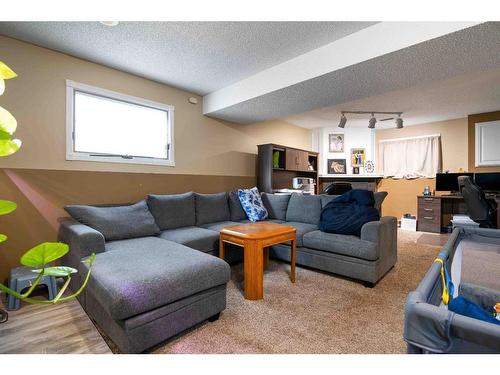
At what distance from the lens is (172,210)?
310 centimetres

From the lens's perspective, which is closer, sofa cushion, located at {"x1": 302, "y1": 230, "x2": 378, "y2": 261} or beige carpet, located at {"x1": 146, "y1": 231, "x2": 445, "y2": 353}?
beige carpet, located at {"x1": 146, "y1": 231, "x2": 445, "y2": 353}

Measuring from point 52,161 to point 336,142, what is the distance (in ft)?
18.8

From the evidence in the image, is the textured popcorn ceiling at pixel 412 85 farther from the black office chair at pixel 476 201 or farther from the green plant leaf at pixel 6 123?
the green plant leaf at pixel 6 123

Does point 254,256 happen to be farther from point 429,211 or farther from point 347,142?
point 347,142

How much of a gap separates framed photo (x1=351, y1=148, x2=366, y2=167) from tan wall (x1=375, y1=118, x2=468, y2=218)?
57cm

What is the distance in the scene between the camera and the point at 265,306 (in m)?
2.01

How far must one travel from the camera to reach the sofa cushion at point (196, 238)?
259cm

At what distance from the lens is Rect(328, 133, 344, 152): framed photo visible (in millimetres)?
6277

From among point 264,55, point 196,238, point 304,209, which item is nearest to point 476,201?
point 304,209

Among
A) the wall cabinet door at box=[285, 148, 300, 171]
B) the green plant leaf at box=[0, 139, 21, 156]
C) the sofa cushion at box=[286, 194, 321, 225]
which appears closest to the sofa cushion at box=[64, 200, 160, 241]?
the sofa cushion at box=[286, 194, 321, 225]

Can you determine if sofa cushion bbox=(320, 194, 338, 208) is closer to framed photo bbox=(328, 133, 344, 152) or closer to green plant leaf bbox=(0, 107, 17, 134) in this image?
green plant leaf bbox=(0, 107, 17, 134)

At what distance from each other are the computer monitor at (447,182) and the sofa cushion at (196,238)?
4927 millimetres

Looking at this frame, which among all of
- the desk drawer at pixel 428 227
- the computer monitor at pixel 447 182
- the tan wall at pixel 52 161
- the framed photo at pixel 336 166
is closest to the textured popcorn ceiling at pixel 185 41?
the tan wall at pixel 52 161
